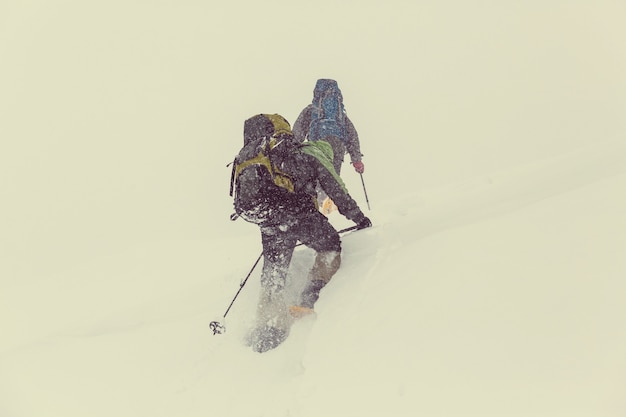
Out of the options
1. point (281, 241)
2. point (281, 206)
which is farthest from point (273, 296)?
point (281, 206)

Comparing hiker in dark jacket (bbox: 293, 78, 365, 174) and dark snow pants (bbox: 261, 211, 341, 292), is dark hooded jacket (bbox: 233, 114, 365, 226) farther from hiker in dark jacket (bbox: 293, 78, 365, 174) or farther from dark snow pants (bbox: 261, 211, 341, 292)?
hiker in dark jacket (bbox: 293, 78, 365, 174)

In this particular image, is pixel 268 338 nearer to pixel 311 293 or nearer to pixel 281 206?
pixel 311 293

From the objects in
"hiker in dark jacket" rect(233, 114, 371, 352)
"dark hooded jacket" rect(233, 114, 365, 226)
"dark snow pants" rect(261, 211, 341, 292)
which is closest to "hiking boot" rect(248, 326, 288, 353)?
"hiker in dark jacket" rect(233, 114, 371, 352)

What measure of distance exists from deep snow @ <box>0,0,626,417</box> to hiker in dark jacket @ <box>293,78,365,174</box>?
1.02m

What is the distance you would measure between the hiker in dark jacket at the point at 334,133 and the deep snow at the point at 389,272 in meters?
1.02

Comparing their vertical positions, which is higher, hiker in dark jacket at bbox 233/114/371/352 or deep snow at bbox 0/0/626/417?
hiker in dark jacket at bbox 233/114/371/352

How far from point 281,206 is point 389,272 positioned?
3.62 feet

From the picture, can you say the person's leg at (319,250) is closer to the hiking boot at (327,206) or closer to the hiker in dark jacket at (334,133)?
the hiker in dark jacket at (334,133)

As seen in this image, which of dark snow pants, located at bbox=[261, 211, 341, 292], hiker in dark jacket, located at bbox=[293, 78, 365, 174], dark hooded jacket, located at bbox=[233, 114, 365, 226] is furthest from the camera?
hiker in dark jacket, located at bbox=[293, 78, 365, 174]

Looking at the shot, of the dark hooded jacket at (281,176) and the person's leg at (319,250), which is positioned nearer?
the dark hooded jacket at (281,176)

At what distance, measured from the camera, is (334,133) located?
6469 millimetres

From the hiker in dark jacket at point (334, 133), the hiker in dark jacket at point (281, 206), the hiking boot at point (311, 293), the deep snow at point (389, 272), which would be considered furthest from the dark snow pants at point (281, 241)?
the hiker in dark jacket at point (334, 133)

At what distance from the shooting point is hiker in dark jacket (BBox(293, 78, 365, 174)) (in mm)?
6512

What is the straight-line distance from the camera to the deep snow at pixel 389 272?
107 inches
